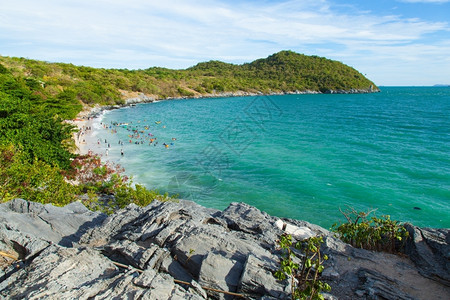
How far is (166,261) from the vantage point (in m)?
7.50

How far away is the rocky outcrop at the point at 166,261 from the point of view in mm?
6141

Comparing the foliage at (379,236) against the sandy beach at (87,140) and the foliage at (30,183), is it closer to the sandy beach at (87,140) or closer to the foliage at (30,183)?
the foliage at (30,183)

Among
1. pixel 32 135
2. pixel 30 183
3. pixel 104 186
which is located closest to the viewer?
pixel 30 183

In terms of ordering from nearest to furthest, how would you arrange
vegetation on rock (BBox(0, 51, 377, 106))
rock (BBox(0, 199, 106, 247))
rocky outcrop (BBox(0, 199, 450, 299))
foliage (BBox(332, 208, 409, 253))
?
rocky outcrop (BBox(0, 199, 450, 299)) < rock (BBox(0, 199, 106, 247)) < foliage (BBox(332, 208, 409, 253)) < vegetation on rock (BBox(0, 51, 377, 106))

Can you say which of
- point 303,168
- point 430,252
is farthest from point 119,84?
point 430,252

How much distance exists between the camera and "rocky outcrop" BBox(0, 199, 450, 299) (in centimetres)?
614

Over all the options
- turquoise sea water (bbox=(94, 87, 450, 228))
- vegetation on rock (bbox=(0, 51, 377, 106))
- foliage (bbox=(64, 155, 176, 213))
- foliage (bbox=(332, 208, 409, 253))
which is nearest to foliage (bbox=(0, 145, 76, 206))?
foliage (bbox=(64, 155, 176, 213))

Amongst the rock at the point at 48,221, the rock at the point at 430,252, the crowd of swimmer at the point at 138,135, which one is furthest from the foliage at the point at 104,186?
the crowd of swimmer at the point at 138,135

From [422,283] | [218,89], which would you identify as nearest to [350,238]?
[422,283]

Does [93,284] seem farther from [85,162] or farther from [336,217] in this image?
[336,217]

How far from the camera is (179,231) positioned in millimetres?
8859

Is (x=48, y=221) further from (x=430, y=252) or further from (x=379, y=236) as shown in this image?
(x=430, y=252)

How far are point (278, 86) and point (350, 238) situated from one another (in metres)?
174

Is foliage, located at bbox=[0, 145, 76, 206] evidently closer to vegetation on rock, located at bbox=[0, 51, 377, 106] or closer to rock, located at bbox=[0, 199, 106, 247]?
rock, located at bbox=[0, 199, 106, 247]
